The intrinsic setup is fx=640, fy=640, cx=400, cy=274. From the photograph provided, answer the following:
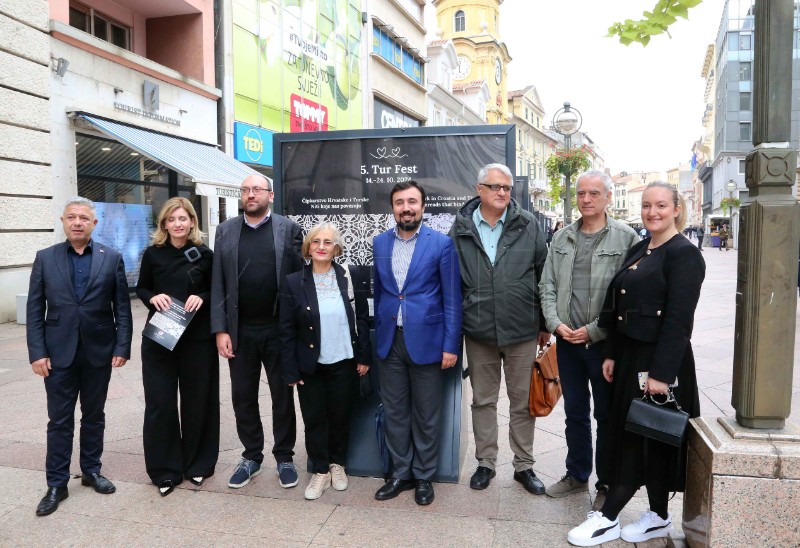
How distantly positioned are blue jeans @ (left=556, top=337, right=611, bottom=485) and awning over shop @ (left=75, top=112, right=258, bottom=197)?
905 cm

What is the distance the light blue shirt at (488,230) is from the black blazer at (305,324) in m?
0.85

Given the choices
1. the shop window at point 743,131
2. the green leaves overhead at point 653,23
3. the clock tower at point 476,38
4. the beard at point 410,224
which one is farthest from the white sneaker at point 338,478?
the shop window at point 743,131

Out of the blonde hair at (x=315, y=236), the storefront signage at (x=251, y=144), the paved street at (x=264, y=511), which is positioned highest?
the storefront signage at (x=251, y=144)

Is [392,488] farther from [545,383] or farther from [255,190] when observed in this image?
[255,190]

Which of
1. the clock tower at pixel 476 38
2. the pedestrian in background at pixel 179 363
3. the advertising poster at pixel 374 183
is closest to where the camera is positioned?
the pedestrian in background at pixel 179 363

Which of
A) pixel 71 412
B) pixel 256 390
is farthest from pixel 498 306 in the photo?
pixel 71 412

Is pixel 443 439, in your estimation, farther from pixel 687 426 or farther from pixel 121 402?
pixel 121 402

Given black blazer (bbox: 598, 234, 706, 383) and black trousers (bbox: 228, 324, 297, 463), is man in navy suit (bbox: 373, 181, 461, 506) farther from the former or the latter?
black blazer (bbox: 598, 234, 706, 383)

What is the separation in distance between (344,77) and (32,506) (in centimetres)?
2080

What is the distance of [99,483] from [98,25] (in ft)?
40.2

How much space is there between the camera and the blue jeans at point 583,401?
3775 mm

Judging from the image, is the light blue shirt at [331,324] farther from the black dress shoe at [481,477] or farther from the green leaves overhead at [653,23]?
the green leaves overhead at [653,23]

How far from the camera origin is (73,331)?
3889 millimetres

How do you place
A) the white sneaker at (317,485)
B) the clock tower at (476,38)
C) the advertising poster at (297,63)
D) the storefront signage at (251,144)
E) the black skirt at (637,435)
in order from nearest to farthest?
the black skirt at (637,435) < the white sneaker at (317,485) < the storefront signage at (251,144) < the advertising poster at (297,63) < the clock tower at (476,38)
